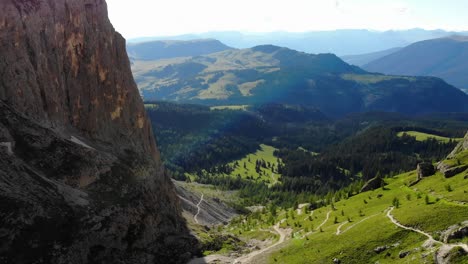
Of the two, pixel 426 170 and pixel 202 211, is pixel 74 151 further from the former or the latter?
pixel 202 211

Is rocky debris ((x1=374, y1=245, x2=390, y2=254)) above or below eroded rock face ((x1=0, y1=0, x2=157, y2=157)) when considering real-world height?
below

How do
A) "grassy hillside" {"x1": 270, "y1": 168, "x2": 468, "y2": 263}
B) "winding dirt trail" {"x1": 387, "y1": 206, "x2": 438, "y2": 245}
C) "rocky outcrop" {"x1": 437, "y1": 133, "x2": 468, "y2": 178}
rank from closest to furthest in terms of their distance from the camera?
"winding dirt trail" {"x1": 387, "y1": 206, "x2": 438, "y2": 245} < "grassy hillside" {"x1": 270, "y1": 168, "x2": 468, "y2": 263} < "rocky outcrop" {"x1": 437, "y1": 133, "x2": 468, "y2": 178}

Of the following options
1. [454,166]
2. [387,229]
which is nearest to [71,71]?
[387,229]

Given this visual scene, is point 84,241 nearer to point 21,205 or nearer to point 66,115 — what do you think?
point 21,205

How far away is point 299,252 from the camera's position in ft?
275

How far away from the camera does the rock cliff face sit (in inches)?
2938

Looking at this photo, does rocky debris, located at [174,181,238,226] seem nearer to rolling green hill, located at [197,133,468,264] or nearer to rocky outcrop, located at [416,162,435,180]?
rolling green hill, located at [197,133,468,264]

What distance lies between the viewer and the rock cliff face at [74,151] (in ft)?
245

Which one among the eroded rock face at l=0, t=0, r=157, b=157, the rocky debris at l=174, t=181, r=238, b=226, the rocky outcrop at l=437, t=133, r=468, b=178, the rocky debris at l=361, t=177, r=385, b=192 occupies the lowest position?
the rocky debris at l=174, t=181, r=238, b=226

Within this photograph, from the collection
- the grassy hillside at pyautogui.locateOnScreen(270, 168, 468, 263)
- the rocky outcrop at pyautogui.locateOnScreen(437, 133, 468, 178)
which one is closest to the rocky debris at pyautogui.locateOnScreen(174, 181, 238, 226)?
the grassy hillside at pyautogui.locateOnScreen(270, 168, 468, 263)

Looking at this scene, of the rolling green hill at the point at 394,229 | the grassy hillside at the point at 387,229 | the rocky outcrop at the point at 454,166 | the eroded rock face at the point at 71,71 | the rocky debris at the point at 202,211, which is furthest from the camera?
the rocky debris at the point at 202,211

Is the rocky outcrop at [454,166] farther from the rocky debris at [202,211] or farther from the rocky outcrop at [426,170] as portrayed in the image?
the rocky debris at [202,211]

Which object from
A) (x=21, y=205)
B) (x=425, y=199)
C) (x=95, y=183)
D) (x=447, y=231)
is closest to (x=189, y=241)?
(x=95, y=183)

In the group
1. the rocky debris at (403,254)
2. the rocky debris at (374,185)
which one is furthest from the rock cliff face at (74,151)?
the rocky debris at (374,185)
